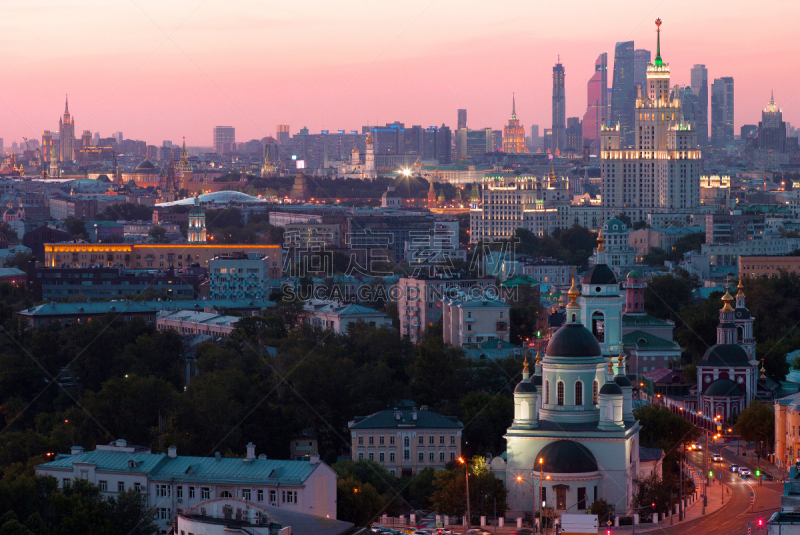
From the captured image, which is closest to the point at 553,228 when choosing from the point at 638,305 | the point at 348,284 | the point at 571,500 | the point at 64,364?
the point at 348,284

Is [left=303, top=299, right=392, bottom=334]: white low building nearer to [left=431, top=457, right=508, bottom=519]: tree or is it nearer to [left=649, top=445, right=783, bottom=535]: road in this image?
[left=649, top=445, right=783, bottom=535]: road

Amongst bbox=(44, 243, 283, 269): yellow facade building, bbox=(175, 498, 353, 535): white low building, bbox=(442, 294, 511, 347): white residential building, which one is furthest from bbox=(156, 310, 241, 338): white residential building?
bbox=(175, 498, 353, 535): white low building

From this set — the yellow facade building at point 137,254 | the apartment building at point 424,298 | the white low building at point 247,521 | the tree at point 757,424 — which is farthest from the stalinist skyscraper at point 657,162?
the white low building at point 247,521

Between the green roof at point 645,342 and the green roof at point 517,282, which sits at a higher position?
the green roof at point 517,282

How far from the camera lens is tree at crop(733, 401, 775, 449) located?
5803cm

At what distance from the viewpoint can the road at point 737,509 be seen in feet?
146

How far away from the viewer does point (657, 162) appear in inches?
7101

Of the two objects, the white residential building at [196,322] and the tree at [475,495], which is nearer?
the tree at [475,495]

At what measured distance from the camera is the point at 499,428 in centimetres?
5478

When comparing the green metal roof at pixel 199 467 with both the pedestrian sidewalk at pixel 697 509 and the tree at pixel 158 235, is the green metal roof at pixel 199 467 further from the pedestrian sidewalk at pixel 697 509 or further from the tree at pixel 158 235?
the tree at pixel 158 235

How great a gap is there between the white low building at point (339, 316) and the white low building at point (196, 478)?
39.1 m

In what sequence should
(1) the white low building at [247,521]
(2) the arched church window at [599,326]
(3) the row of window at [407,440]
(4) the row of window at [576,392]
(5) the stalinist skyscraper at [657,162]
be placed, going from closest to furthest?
1. (1) the white low building at [247,521]
2. (4) the row of window at [576,392]
3. (3) the row of window at [407,440]
4. (2) the arched church window at [599,326]
5. (5) the stalinist skyscraper at [657,162]

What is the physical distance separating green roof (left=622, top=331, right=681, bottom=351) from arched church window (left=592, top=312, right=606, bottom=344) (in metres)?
16.5

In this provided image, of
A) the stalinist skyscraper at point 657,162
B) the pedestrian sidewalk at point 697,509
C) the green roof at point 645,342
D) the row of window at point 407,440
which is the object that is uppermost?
the stalinist skyscraper at point 657,162
